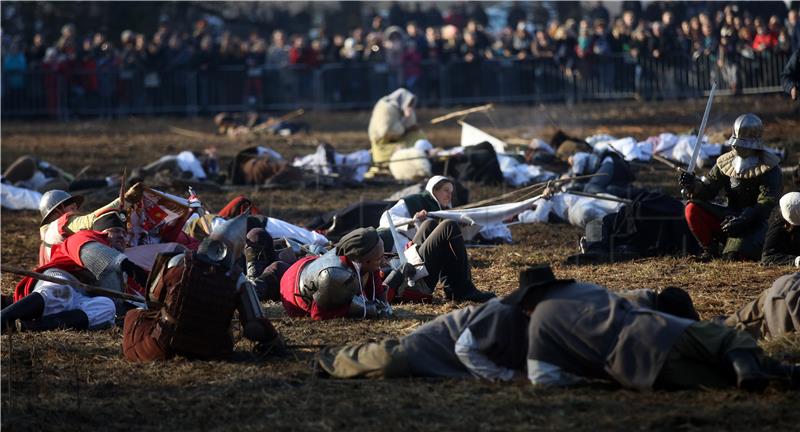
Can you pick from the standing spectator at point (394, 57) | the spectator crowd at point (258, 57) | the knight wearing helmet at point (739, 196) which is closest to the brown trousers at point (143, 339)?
the knight wearing helmet at point (739, 196)

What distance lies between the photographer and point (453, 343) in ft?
19.6

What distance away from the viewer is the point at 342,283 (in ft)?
24.6

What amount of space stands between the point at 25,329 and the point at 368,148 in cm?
1109

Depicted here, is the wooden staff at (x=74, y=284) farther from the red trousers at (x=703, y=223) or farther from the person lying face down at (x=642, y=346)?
the red trousers at (x=703, y=223)

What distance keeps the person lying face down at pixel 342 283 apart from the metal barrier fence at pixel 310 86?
15.3 metres

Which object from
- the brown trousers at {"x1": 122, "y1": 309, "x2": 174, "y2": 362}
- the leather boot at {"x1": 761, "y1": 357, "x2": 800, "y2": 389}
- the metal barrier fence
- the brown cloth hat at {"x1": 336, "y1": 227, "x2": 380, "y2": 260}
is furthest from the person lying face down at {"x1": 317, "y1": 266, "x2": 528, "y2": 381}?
the metal barrier fence

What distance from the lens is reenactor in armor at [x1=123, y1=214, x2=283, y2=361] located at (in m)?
6.29

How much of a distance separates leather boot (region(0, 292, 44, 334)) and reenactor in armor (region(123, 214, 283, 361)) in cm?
104

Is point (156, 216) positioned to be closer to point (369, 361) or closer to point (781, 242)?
point (369, 361)

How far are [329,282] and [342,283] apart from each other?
8cm

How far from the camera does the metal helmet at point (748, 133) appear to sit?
9.16 meters

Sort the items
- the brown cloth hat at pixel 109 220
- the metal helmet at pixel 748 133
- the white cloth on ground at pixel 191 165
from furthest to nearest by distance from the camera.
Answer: the white cloth on ground at pixel 191 165, the metal helmet at pixel 748 133, the brown cloth hat at pixel 109 220

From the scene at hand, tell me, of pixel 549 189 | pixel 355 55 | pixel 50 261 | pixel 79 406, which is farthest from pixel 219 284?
pixel 355 55

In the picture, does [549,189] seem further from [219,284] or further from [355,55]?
[355,55]
